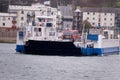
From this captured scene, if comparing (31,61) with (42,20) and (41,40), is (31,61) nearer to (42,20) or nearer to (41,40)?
(41,40)

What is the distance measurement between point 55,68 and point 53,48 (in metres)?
20.4

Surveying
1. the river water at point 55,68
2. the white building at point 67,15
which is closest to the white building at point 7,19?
the white building at point 67,15

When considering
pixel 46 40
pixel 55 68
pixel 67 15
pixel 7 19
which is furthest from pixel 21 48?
pixel 67 15

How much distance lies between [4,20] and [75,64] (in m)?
80.8

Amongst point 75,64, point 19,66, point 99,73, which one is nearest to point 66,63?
point 75,64

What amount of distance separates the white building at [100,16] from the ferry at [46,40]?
2750 inches

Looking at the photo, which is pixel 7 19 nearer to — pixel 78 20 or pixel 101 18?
pixel 101 18

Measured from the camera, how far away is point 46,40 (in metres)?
93.7

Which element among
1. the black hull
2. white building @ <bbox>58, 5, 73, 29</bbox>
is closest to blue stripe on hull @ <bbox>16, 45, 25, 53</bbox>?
the black hull

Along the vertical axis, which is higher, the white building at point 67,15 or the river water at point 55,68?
the white building at point 67,15

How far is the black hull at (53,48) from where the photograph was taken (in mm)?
92188

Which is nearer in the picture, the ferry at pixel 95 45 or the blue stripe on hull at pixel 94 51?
the blue stripe on hull at pixel 94 51

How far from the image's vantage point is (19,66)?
243ft

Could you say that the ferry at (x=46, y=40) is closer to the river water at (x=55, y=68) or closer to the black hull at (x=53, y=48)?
the black hull at (x=53, y=48)
